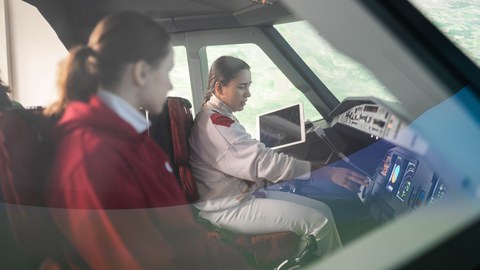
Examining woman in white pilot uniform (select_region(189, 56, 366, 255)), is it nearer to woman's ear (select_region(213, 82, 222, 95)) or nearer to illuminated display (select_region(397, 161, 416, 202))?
woman's ear (select_region(213, 82, 222, 95))

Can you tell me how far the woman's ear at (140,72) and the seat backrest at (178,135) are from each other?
7 cm

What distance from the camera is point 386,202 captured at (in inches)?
46.1

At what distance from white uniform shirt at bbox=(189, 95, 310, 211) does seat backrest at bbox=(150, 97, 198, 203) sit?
0.05ft

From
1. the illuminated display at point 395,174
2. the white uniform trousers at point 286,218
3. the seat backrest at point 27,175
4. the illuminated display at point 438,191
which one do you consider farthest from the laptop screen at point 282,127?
the seat backrest at point 27,175

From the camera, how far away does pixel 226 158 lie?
1117 millimetres

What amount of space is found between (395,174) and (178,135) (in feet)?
1.79

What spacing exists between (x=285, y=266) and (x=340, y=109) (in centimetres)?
41

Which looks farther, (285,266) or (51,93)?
(285,266)

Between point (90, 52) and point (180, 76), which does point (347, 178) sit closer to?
point (180, 76)

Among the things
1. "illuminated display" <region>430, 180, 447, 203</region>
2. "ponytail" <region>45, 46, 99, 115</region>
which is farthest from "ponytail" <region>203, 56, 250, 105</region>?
"illuminated display" <region>430, 180, 447, 203</region>

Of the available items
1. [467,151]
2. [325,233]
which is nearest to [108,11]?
[325,233]

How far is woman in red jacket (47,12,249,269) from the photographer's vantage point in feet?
3.26

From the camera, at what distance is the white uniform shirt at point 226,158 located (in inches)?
43.5

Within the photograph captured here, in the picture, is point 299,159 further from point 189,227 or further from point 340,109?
point 189,227
